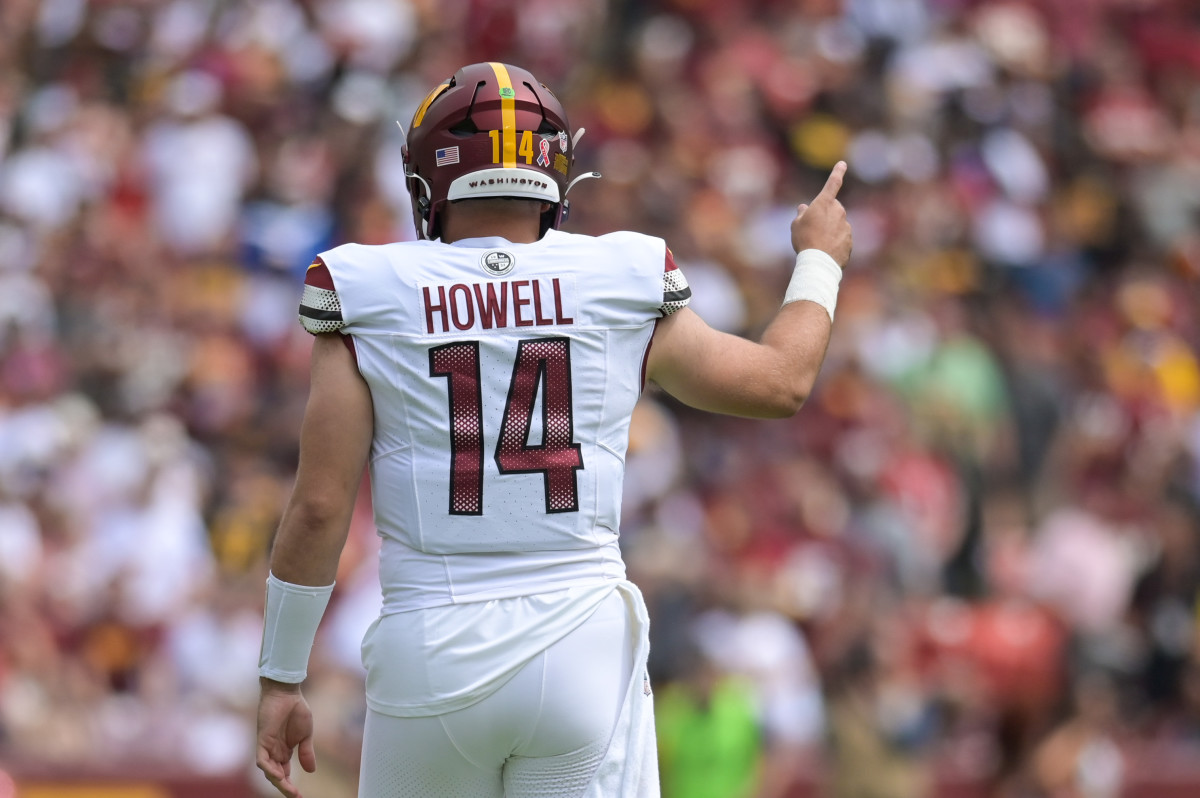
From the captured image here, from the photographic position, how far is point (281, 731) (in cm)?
364

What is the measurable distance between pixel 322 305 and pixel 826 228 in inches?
46.9

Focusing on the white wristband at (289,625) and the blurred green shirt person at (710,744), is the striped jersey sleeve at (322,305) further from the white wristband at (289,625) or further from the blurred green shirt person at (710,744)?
the blurred green shirt person at (710,744)

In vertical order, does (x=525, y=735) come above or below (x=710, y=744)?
above

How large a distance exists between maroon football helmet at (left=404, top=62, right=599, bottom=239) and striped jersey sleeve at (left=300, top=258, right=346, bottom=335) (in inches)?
12.5

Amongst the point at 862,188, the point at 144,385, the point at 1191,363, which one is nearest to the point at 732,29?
the point at 862,188

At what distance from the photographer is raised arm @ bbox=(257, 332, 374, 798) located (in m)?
3.52

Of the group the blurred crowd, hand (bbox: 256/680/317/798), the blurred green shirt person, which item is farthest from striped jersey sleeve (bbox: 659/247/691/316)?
the blurred green shirt person

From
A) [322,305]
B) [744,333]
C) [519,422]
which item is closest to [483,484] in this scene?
[519,422]

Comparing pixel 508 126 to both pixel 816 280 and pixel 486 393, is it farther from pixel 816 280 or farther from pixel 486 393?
pixel 816 280

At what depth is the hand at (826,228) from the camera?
3998mm

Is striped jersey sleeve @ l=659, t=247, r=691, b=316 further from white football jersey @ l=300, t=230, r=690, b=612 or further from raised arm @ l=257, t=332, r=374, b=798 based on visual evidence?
raised arm @ l=257, t=332, r=374, b=798

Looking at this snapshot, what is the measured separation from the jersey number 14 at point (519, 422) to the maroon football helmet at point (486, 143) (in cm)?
35

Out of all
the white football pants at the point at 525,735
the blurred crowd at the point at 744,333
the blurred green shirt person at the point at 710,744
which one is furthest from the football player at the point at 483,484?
the blurred green shirt person at the point at 710,744

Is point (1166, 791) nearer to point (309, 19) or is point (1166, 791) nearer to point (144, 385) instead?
point (144, 385)
